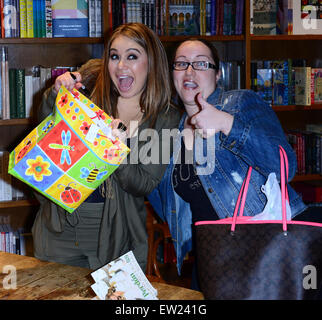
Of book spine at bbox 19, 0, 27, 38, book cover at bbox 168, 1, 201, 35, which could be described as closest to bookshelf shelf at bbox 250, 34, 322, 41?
book cover at bbox 168, 1, 201, 35

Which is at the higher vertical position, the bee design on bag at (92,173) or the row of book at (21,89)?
the row of book at (21,89)

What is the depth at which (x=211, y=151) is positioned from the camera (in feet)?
4.92

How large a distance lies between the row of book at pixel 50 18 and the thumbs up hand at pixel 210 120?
1452 millimetres

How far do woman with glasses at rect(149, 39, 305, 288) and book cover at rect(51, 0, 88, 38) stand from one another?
111 centimetres

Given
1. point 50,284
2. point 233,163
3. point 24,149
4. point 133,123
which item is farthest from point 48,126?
point 233,163

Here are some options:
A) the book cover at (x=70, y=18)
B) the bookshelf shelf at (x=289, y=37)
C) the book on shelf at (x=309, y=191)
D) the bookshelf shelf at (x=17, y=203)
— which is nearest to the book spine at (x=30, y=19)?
the book cover at (x=70, y=18)

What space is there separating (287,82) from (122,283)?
2056mm

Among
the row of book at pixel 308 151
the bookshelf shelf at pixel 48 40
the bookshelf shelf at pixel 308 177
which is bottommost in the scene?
the bookshelf shelf at pixel 308 177

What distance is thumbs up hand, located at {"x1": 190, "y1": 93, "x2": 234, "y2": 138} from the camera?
4.12 feet

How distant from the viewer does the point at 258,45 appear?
3.07 meters

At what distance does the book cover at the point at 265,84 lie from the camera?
2830mm

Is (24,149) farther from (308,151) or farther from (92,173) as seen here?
(308,151)

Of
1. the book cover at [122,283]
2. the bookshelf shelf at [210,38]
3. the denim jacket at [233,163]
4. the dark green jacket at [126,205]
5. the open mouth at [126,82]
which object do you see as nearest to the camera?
the book cover at [122,283]

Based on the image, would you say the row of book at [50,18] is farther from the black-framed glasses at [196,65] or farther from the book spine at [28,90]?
the black-framed glasses at [196,65]
